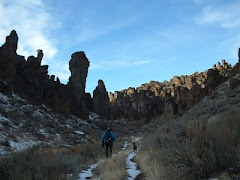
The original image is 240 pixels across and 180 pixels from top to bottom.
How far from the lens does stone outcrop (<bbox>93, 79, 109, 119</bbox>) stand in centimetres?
8594

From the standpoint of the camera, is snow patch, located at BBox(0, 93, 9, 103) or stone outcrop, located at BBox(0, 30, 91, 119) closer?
snow patch, located at BBox(0, 93, 9, 103)

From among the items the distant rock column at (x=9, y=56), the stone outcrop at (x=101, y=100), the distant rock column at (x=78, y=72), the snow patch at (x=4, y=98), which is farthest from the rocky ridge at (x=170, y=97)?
the snow patch at (x=4, y=98)

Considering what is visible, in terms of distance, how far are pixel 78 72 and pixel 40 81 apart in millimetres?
13817

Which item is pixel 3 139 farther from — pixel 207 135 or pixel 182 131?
pixel 207 135

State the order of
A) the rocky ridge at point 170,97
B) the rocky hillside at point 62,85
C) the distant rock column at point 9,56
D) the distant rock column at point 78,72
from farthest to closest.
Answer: the distant rock column at point 78,72, the rocky ridge at point 170,97, the rocky hillside at point 62,85, the distant rock column at point 9,56

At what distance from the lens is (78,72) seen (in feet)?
189

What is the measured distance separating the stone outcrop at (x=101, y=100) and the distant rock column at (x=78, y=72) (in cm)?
2656

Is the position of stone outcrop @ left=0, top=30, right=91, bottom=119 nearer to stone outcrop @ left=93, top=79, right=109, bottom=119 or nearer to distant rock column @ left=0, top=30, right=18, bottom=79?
distant rock column @ left=0, top=30, right=18, bottom=79

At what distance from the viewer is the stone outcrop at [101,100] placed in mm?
85944

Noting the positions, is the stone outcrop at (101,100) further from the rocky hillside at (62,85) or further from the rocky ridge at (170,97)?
the rocky ridge at (170,97)

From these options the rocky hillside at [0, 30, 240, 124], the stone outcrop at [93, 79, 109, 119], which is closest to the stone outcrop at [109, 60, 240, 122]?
the rocky hillside at [0, 30, 240, 124]

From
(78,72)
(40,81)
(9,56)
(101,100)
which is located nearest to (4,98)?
(9,56)

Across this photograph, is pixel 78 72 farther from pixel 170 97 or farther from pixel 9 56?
pixel 170 97

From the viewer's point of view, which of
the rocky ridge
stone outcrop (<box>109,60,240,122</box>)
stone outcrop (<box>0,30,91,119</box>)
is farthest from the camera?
stone outcrop (<box>109,60,240,122</box>)
